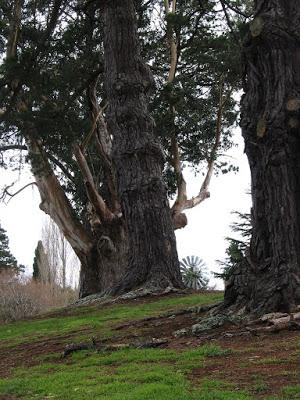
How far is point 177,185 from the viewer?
65.6 ft

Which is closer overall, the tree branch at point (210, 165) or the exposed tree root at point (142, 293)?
the exposed tree root at point (142, 293)

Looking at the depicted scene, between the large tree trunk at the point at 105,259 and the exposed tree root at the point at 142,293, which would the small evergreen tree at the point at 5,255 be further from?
the exposed tree root at the point at 142,293

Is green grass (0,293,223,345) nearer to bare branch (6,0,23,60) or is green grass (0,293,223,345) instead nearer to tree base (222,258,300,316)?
tree base (222,258,300,316)

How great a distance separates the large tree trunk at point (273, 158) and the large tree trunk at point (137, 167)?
5117 mm

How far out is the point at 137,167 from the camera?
1206 centimetres

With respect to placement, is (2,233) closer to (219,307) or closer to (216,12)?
(216,12)

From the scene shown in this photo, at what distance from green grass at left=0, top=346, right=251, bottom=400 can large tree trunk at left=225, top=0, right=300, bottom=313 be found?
1.11 metres

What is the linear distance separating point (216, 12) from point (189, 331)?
42.8 feet

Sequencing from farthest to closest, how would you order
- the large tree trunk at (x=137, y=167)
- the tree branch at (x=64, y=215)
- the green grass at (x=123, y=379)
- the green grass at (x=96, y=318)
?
the tree branch at (x=64, y=215), the large tree trunk at (x=137, y=167), the green grass at (x=96, y=318), the green grass at (x=123, y=379)

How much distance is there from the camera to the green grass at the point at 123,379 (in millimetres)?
4188

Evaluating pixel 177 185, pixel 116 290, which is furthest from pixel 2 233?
pixel 116 290

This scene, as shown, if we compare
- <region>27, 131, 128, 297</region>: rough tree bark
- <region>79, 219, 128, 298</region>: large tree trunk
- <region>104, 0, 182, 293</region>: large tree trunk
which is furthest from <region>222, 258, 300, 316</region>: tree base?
<region>27, 131, 128, 297</region>: rough tree bark

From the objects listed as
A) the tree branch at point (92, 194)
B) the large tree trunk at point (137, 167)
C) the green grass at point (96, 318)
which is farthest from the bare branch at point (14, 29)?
the green grass at point (96, 318)

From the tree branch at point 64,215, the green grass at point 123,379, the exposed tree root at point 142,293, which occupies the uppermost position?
the tree branch at point 64,215
